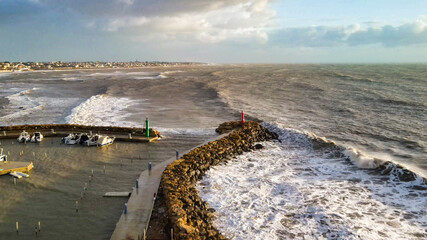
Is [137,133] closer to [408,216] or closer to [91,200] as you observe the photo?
[91,200]

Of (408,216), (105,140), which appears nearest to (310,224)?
(408,216)

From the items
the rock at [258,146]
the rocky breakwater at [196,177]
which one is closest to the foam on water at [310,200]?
the rocky breakwater at [196,177]

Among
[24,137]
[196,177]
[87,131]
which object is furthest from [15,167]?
[196,177]

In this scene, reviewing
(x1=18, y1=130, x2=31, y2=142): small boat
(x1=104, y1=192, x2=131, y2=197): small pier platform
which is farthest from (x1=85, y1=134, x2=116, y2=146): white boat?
(x1=104, y1=192, x2=131, y2=197): small pier platform

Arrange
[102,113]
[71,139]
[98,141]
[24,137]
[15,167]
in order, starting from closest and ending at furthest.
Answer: [15,167] < [98,141] < [71,139] < [24,137] < [102,113]

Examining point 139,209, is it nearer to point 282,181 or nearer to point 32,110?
point 282,181
